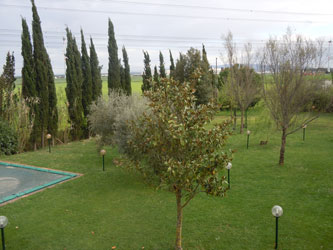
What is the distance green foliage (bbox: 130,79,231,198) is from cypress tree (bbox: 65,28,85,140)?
585 inches

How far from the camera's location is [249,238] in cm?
661

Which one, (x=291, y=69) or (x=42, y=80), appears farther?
(x=42, y=80)

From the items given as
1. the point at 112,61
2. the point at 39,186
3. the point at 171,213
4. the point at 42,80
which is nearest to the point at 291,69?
the point at 171,213

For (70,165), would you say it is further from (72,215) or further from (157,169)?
(157,169)

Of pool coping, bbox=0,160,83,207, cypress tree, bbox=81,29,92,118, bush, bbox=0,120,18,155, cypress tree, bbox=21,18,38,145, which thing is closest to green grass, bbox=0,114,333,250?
pool coping, bbox=0,160,83,207

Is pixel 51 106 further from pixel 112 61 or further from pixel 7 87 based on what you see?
pixel 112 61

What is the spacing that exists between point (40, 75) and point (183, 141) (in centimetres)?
1448

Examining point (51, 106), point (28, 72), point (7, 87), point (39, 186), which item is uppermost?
point (28, 72)

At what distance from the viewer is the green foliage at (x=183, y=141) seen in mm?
5073

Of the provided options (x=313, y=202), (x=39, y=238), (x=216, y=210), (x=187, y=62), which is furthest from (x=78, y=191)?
(x=187, y=62)

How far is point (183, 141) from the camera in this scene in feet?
16.2

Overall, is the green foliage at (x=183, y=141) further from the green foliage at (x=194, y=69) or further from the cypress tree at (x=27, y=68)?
the green foliage at (x=194, y=69)

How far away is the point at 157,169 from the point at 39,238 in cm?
342

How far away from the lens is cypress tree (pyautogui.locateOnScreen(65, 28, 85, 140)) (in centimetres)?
1920
